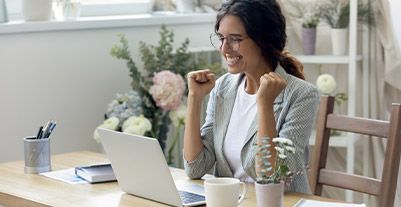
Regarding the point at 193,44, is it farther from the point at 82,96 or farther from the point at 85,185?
the point at 85,185

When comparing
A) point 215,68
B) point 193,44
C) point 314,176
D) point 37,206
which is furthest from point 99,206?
point 193,44

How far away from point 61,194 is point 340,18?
5.96ft

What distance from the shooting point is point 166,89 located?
3.58 meters

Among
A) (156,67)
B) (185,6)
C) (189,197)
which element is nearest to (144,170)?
(189,197)

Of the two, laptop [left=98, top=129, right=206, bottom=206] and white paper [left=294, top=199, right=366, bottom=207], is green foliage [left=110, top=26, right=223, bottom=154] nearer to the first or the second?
laptop [left=98, top=129, right=206, bottom=206]

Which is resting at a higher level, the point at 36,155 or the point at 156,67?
the point at 156,67

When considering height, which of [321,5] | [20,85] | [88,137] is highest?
[321,5]

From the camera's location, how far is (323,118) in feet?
8.71

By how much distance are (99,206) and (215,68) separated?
1.70m

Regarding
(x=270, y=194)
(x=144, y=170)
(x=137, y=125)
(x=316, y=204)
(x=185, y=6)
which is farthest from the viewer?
(x=185, y=6)

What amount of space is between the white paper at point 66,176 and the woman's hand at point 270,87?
1.96 ft

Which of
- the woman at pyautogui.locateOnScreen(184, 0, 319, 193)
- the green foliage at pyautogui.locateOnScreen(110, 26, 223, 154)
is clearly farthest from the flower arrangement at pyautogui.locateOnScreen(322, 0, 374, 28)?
the woman at pyautogui.locateOnScreen(184, 0, 319, 193)

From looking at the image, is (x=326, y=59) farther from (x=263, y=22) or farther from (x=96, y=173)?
(x=96, y=173)

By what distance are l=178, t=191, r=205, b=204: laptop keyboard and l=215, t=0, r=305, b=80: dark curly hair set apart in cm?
54
